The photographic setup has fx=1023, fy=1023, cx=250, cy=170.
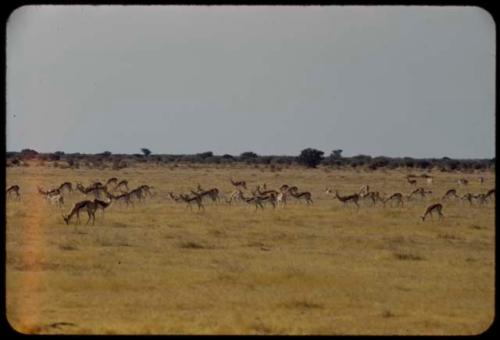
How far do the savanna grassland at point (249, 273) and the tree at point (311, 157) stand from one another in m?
31.3

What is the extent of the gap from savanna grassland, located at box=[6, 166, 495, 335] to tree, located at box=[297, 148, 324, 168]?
103 feet

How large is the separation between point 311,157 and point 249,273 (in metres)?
41.8

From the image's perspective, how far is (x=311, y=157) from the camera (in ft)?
172

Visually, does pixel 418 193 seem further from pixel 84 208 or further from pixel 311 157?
pixel 311 157

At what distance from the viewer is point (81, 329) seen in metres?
6.86

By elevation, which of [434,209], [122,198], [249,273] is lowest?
[249,273]

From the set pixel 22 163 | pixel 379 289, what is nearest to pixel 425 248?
pixel 379 289

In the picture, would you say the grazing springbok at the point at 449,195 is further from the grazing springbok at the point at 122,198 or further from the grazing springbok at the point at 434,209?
the grazing springbok at the point at 122,198

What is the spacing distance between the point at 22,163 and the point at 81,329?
37709 millimetres

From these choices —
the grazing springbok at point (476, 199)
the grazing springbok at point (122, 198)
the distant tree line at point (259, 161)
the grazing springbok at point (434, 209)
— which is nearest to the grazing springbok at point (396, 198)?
the grazing springbok at point (476, 199)

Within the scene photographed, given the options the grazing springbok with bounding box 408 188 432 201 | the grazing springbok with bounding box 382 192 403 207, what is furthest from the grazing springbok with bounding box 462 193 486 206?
the grazing springbok with bounding box 408 188 432 201

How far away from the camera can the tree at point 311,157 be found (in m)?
52.0

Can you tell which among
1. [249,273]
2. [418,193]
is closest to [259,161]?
[418,193]

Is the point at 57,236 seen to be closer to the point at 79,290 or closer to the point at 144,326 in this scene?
the point at 79,290
